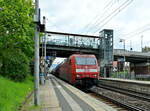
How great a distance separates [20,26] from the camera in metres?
11.6

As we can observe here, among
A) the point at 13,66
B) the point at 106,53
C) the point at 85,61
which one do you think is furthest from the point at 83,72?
the point at 106,53

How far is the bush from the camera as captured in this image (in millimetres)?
12609

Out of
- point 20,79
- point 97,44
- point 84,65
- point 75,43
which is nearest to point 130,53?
point 97,44

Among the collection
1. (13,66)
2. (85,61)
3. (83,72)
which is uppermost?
(85,61)

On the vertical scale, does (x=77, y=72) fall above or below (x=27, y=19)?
below

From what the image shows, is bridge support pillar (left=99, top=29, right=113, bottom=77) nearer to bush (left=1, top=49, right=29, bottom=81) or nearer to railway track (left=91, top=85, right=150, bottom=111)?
railway track (left=91, top=85, right=150, bottom=111)

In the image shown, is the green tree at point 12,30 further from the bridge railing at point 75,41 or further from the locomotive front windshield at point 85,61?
the bridge railing at point 75,41

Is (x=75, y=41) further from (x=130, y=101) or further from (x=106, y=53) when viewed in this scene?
(x=130, y=101)

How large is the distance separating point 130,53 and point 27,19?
3741 centimetres

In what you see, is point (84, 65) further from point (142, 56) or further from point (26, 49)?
point (142, 56)

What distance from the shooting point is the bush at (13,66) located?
12.6m

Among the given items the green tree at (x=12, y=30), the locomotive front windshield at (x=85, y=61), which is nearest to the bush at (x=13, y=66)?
the green tree at (x=12, y=30)

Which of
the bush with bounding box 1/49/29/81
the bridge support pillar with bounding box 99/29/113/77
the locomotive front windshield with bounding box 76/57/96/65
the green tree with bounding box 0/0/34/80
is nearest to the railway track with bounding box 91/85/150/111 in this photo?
the locomotive front windshield with bounding box 76/57/96/65

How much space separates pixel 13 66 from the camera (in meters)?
12.8
